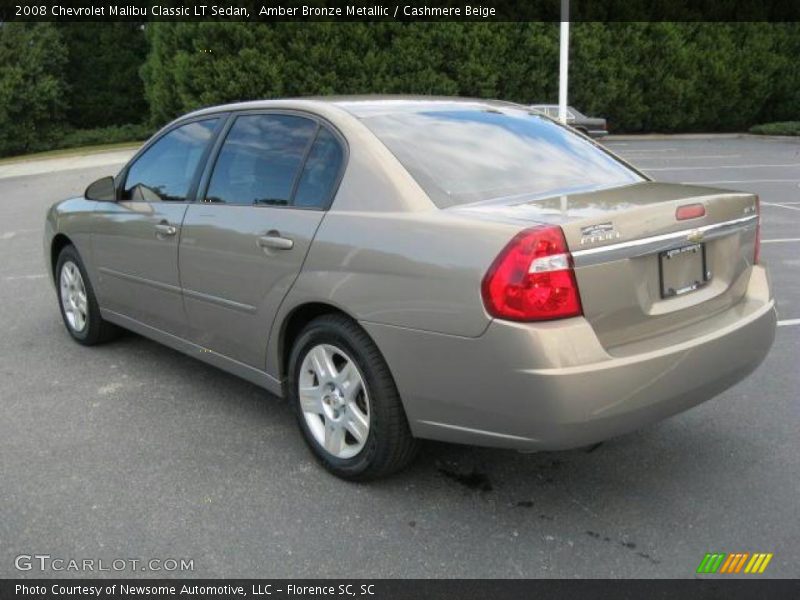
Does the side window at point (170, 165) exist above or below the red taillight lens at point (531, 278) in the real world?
above

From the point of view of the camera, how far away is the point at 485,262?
2.71 meters

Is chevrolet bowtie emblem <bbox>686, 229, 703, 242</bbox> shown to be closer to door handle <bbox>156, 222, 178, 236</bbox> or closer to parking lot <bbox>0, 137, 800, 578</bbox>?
parking lot <bbox>0, 137, 800, 578</bbox>

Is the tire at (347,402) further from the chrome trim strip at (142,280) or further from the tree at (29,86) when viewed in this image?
the tree at (29,86)

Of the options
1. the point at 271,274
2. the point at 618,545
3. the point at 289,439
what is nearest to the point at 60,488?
the point at 289,439

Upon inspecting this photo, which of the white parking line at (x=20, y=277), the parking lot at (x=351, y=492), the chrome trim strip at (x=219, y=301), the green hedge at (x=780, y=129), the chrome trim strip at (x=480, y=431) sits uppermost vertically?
the chrome trim strip at (x=219, y=301)

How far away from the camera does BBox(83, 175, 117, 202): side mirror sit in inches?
191

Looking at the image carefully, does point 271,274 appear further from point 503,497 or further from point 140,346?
point 140,346

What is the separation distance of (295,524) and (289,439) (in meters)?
0.81

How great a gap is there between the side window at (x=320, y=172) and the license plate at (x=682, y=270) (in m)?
1.41

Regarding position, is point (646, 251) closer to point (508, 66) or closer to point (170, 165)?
point (170, 165)

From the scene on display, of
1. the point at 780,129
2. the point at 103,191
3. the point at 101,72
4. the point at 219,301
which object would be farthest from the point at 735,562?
the point at 101,72

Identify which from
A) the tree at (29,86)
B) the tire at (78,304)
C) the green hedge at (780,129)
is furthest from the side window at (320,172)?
the green hedge at (780,129)

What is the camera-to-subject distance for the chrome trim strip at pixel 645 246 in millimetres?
2732

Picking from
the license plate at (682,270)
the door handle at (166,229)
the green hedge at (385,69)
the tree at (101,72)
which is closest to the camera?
the license plate at (682,270)
